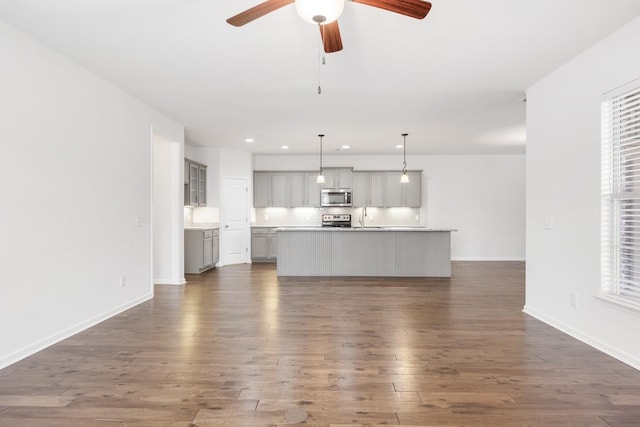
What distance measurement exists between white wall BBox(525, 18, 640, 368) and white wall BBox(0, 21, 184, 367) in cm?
483

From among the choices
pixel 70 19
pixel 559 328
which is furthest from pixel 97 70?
pixel 559 328

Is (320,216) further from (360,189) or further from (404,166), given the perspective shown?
(404,166)

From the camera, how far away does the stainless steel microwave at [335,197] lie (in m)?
8.45

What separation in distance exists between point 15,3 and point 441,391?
156 inches

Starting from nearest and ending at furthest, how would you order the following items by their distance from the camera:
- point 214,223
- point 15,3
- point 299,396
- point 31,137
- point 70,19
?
point 299,396 < point 15,3 < point 70,19 < point 31,137 < point 214,223

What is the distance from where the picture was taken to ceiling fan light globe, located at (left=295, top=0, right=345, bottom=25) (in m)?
1.79

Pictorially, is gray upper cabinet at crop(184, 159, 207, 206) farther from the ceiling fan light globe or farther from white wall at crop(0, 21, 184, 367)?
the ceiling fan light globe

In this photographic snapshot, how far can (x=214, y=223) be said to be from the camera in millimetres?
7777

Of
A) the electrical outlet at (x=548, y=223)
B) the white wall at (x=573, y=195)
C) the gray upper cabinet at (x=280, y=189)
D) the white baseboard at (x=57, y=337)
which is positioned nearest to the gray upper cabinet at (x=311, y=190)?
the gray upper cabinet at (x=280, y=189)

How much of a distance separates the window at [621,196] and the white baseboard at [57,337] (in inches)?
190

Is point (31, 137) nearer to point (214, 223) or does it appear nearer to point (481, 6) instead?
point (481, 6)

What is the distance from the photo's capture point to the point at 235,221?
8070 mm

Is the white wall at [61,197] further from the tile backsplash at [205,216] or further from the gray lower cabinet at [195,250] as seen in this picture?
the tile backsplash at [205,216]

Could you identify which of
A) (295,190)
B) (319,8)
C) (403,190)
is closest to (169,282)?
(295,190)
